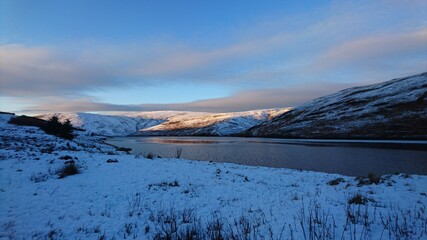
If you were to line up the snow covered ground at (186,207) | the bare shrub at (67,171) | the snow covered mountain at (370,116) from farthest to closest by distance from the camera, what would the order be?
the snow covered mountain at (370,116), the bare shrub at (67,171), the snow covered ground at (186,207)

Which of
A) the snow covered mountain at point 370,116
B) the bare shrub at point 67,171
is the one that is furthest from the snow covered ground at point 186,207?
the snow covered mountain at point 370,116

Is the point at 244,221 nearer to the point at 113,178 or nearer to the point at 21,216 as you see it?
the point at 21,216

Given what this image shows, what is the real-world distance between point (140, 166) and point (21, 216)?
1333cm

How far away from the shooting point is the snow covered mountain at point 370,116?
310ft

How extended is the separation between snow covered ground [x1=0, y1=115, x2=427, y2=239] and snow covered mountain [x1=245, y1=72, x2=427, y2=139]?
3297 inches

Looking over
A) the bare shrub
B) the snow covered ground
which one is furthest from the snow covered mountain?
the bare shrub

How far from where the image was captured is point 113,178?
57.9ft

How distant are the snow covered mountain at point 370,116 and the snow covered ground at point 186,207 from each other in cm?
8374

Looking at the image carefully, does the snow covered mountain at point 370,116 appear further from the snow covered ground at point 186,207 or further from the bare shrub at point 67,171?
the bare shrub at point 67,171

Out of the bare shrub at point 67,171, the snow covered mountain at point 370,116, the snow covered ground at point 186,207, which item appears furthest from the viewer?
the snow covered mountain at point 370,116

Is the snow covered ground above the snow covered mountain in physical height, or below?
below

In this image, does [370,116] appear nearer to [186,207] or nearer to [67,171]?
[67,171]

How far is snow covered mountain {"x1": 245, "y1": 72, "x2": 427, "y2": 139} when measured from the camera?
94.6 meters

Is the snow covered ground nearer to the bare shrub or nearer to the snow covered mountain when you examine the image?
the bare shrub
